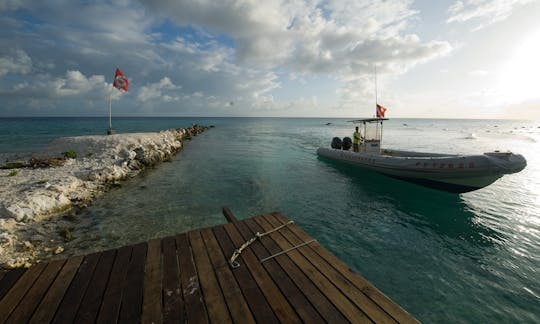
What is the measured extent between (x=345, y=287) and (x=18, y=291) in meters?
4.99

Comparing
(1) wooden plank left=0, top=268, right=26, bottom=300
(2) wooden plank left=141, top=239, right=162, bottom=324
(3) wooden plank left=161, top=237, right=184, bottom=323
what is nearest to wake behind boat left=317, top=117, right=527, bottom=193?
(3) wooden plank left=161, top=237, right=184, bottom=323

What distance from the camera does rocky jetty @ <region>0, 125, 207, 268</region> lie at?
6.43m

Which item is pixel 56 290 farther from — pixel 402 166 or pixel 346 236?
pixel 402 166

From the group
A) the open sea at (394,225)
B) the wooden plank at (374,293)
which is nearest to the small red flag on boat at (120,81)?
the open sea at (394,225)

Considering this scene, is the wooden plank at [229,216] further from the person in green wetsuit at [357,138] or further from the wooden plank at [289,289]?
the person in green wetsuit at [357,138]

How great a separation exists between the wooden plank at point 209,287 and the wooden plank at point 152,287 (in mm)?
601

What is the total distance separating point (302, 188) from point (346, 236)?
5419 mm

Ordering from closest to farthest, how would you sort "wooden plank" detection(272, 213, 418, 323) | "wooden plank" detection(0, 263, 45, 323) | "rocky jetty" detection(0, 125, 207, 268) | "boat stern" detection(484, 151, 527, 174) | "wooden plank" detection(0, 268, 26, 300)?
"wooden plank" detection(272, 213, 418, 323) < "wooden plank" detection(0, 263, 45, 323) < "wooden plank" detection(0, 268, 26, 300) < "rocky jetty" detection(0, 125, 207, 268) < "boat stern" detection(484, 151, 527, 174)

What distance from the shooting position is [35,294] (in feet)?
10.5

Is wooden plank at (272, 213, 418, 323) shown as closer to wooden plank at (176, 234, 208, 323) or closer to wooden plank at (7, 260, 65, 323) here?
wooden plank at (176, 234, 208, 323)

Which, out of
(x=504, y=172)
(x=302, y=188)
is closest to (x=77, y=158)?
(x=302, y=188)

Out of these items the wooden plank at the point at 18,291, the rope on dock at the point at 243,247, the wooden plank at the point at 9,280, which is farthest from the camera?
the rope on dock at the point at 243,247

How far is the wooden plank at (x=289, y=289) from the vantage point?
288 centimetres

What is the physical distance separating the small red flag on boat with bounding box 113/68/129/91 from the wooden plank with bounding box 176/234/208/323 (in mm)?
23968
